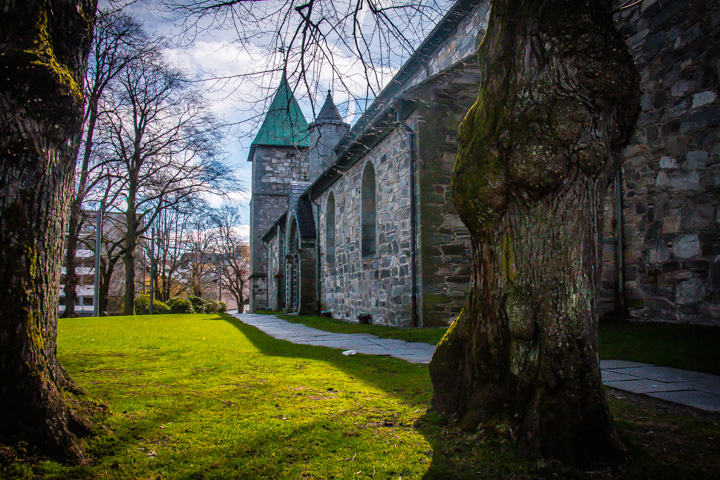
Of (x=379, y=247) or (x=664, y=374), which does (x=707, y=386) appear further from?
(x=379, y=247)

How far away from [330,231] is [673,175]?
11.1m

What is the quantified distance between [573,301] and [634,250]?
6.49 metres

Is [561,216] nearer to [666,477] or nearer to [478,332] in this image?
[478,332]

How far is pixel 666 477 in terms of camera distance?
78.0 inches

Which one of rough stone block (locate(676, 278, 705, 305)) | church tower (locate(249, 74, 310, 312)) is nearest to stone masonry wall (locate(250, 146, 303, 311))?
church tower (locate(249, 74, 310, 312))

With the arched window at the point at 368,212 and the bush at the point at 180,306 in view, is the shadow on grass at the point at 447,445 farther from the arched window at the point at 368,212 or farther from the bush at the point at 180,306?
the bush at the point at 180,306

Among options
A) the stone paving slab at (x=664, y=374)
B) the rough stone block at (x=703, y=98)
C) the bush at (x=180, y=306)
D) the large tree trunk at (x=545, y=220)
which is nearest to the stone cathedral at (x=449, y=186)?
the rough stone block at (x=703, y=98)

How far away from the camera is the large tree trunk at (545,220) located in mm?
2168

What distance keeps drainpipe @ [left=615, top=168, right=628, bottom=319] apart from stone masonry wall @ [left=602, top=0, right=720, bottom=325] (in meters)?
0.07

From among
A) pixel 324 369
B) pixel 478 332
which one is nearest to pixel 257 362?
pixel 324 369

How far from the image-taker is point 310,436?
2.56 m

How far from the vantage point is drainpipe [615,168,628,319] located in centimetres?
777

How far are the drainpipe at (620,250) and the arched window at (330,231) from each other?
996 cm

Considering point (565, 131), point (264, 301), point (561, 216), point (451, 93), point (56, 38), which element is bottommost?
point (264, 301)
